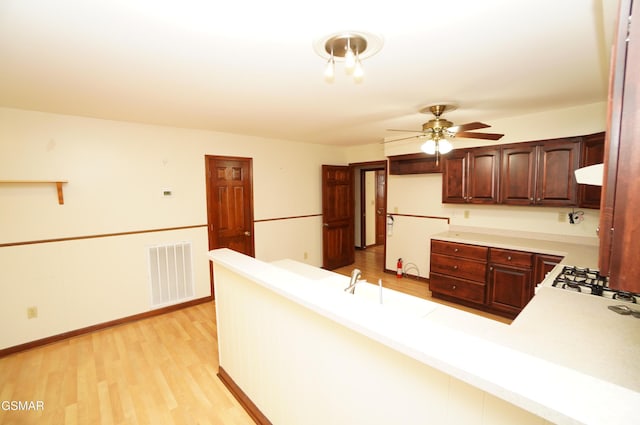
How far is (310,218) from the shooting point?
5203 millimetres

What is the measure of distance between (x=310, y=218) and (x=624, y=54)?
4.71 m

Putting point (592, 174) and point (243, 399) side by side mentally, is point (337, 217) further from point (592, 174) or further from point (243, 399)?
point (592, 174)

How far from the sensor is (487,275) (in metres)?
3.37

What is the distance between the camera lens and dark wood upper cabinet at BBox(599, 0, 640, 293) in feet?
1.86

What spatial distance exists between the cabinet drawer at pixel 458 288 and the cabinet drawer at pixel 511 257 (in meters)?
0.38

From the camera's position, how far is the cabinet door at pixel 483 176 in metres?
3.50

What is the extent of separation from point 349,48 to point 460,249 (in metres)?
2.92

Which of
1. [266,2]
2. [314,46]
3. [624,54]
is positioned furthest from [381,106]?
[624,54]

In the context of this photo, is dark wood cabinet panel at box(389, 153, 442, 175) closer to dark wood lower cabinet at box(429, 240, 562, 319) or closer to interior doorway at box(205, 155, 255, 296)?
dark wood lower cabinet at box(429, 240, 562, 319)

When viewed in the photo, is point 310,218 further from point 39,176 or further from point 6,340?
point 6,340

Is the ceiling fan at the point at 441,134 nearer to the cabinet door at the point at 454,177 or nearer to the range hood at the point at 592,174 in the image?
the cabinet door at the point at 454,177
